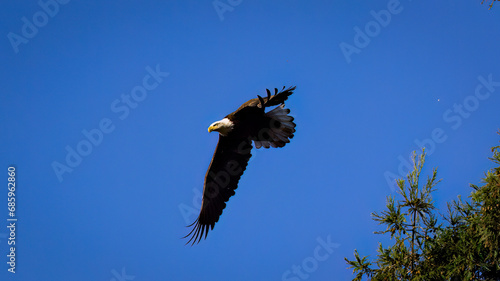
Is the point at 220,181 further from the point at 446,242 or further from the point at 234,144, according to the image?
the point at 446,242

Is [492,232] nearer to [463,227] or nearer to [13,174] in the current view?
[463,227]

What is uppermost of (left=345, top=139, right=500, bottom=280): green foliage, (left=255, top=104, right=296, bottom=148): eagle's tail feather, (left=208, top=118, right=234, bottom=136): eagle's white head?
(left=208, top=118, right=234, bottom=136): eagle's white head

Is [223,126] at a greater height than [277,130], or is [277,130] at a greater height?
[223,126]

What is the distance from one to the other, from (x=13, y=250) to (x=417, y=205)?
1024 cm

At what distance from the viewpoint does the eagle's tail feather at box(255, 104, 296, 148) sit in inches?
392

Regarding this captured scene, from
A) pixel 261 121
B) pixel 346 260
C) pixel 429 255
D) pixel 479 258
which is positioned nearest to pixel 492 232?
pixel 479 258

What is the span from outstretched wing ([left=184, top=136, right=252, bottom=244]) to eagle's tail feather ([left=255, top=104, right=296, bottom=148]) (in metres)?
0.35

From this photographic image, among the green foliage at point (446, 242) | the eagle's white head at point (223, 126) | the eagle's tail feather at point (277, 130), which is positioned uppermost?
the eagle's white head at point (223, 126)

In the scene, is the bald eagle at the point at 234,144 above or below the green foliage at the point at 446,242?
above

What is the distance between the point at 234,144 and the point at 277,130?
88 cm

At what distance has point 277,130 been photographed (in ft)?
33.6

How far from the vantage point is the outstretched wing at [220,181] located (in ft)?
34.9

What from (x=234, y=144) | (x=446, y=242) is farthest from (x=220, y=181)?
(x=446, y=242)

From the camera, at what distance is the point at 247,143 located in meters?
10.6
